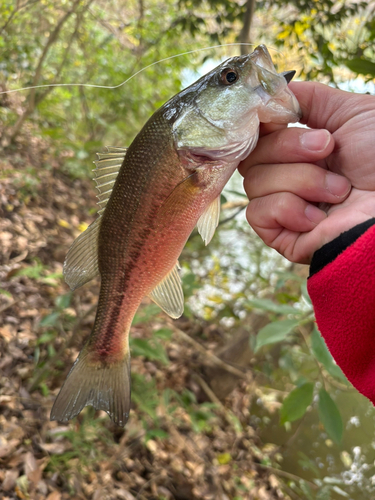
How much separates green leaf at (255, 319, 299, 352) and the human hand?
70 centimetres

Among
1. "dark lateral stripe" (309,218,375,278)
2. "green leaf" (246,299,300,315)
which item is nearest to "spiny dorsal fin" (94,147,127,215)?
"dark lateral stripe" (309,218,375,278)

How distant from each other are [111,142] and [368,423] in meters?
4.87

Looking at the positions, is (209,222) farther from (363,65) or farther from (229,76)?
(363,65)

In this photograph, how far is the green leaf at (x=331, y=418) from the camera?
1795 millimetres

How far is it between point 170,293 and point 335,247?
20.3 inches

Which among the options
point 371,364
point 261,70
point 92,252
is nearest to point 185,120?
point 261,70

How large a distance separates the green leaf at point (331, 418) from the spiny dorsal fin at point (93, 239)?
1373 millimetres

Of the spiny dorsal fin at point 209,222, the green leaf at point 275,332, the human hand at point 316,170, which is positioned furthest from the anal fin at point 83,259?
the green leaf at point 275,332

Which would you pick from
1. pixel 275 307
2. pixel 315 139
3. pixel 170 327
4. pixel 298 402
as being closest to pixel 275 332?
pixel 275 307

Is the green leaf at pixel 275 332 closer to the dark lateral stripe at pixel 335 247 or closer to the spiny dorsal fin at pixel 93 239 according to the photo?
the dark lateral stripe at pixel 335 247

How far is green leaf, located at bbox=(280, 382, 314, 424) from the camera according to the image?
1.81 m

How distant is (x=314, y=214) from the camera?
1.15m

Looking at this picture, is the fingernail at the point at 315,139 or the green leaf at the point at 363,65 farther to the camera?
the green leaf at the point at 363,65

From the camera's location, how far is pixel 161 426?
2.87 meters
